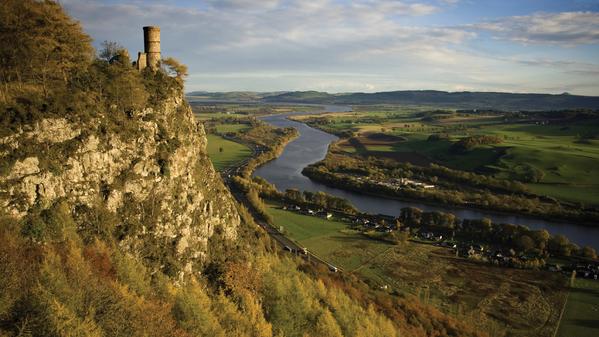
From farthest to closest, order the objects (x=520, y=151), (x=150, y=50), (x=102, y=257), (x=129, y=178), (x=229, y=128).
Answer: (x=229, y=128), (x=520, y=151), (x=150, y=50), (x=129, y=178), (x=102, y=257)

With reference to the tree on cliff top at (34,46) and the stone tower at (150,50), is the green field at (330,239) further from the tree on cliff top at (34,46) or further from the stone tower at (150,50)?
the tree on cliff top at (34,46)

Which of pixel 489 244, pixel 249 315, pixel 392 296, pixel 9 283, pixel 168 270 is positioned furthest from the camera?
pixel 489 244

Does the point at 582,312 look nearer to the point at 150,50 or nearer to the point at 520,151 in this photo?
the point at 150,50

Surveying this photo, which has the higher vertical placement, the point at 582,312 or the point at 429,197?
the point at 429,197

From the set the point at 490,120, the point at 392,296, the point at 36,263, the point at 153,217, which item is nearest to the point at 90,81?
the point at 153,217

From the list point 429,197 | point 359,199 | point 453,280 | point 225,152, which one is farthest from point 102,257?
point 225,152

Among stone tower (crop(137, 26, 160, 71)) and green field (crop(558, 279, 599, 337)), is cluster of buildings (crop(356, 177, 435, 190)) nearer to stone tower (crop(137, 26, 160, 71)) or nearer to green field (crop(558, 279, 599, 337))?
green field (crop(558, 279, 599, 337))

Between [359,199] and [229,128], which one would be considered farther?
[229,128]

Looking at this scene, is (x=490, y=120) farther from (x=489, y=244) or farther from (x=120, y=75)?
(x=120, y=75)
